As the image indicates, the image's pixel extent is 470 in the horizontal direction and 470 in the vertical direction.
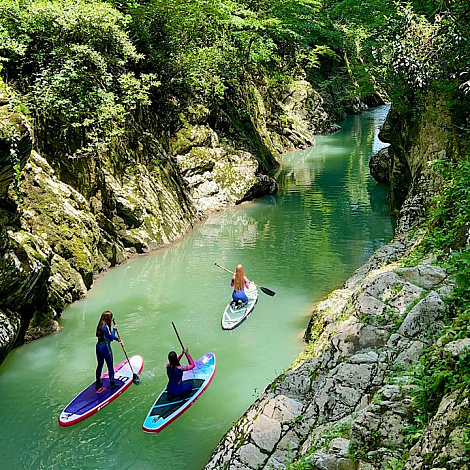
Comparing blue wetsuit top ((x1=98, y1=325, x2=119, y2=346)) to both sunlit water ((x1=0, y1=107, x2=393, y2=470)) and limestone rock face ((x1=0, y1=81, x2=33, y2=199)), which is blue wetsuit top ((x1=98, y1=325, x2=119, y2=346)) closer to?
sunlit water ((x1=0, y1=107, x2=393, y2=470))

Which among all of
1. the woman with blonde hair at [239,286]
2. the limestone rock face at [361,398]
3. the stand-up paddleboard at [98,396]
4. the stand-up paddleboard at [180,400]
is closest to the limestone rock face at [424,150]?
the woman with blonde hair at [239,286]

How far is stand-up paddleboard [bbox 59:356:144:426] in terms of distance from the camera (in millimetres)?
7245

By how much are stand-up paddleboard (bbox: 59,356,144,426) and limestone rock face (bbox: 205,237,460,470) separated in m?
2.35

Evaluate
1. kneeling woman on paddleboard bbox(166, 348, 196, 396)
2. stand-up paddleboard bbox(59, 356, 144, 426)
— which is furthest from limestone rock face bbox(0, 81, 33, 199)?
kneeling woman on paddleboard bbox(166, 348, 196, 396)

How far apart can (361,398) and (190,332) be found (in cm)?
546

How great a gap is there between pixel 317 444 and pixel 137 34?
51.3 ft

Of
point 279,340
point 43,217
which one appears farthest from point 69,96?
point 279,340

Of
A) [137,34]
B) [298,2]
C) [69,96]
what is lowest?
[69,96]

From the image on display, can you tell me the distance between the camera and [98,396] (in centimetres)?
769

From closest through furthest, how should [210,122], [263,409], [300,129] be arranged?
1. [263,409]
2. [210,122]
3. [300,129]

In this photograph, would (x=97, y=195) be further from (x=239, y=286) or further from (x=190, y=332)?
(x=190, y=332)

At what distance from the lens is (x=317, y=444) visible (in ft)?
14.4

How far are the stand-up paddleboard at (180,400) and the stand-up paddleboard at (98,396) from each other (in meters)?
0.78

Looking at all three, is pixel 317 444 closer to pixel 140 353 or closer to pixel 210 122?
pixel 140 353
